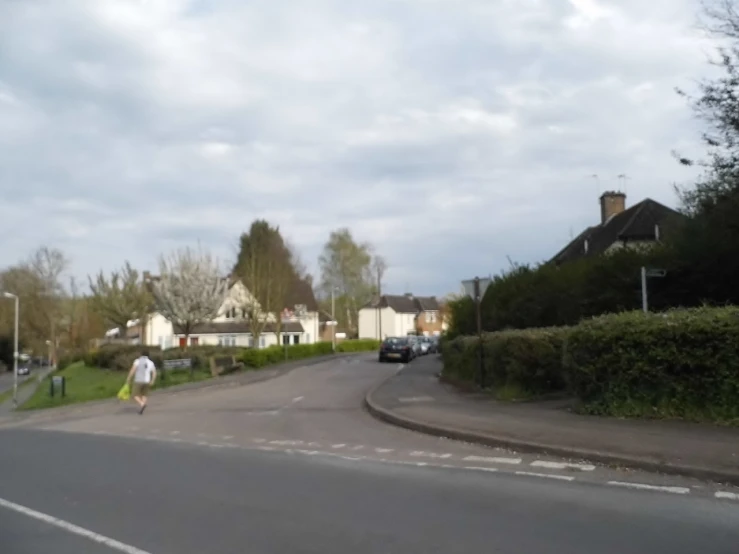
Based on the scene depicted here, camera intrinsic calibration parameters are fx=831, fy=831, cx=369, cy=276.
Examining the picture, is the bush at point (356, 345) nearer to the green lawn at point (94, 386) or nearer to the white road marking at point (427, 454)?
the green lawn at point (94, 386)

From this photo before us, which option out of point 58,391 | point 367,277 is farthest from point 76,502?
point 367,277

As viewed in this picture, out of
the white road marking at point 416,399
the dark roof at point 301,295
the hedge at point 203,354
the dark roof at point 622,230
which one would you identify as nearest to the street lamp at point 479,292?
the white road marking at point 416,399

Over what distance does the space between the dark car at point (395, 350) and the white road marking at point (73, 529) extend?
3860cm

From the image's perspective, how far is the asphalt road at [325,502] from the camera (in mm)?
7191

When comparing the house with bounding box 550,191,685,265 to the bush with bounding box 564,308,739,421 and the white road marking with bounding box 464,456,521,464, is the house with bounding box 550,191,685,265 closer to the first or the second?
the bush with bounding box 564,308,739,421

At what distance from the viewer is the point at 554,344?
1928 centimetres

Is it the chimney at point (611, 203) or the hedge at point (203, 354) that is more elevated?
the chimney at point (611, 203)

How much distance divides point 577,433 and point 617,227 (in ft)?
110

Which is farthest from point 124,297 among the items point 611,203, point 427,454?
point 427,454

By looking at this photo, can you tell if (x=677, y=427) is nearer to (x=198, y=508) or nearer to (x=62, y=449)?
(x=198, y=508)

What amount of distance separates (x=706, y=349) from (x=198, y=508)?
9193mm

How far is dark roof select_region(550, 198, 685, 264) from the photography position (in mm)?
40625

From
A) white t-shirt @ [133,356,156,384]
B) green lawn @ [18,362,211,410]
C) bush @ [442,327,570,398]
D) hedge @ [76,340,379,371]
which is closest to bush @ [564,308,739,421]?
bush @ [442,327,570,398]

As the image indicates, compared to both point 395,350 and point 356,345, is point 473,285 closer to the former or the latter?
point 395,350
